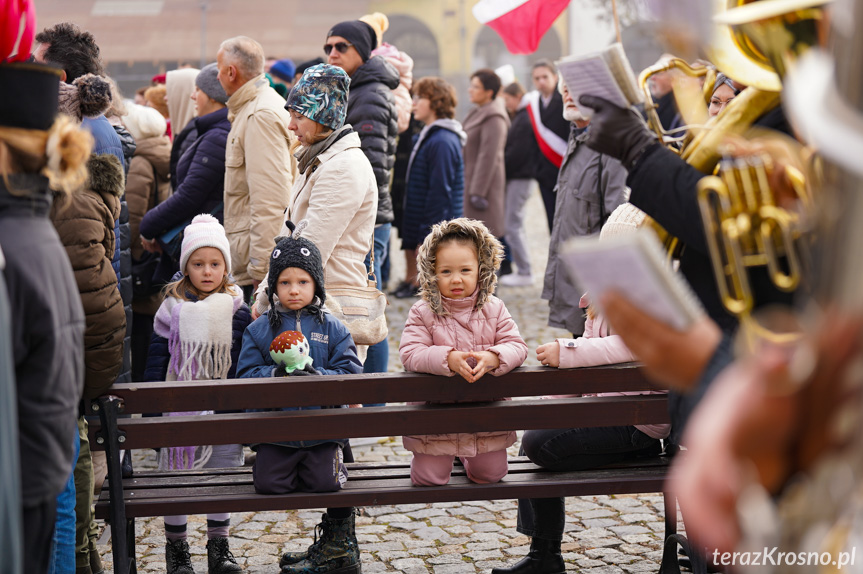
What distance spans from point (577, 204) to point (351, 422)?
9.13ft

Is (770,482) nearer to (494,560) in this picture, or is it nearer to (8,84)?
(8,84)

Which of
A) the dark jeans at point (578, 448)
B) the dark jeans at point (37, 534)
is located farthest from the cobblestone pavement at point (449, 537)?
the dark jeans at point (37, 534)

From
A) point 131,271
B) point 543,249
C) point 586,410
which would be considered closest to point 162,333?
point 131,271

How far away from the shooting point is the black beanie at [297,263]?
13.9 ft

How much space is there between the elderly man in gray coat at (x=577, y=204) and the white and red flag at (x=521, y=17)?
1.56 meters

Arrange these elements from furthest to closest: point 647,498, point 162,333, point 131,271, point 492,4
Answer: point 131,271
point 647,498
point 162,333
point 492,4

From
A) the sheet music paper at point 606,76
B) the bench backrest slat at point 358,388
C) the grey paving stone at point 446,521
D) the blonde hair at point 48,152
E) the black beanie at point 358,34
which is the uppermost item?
the black beanie at point 358,34

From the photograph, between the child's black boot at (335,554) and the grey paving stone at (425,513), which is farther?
the grey paving stone at (425,513)

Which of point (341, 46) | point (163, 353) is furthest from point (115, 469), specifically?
point (341, 46)

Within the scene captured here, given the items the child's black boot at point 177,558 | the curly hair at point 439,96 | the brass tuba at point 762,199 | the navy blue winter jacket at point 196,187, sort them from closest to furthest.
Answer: the brass tuba at point 762,199 < the child's black boot at point 177,558 < the navy blue winter jacket at point 196,187 < the curly hair at point 439,96

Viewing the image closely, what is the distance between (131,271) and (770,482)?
5.07 m

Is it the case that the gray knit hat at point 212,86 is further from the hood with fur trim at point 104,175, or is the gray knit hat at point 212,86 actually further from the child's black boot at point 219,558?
the child's black boot at point 219,558

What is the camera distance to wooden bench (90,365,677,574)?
11.9 feet

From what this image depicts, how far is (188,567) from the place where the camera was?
4.24 metres
